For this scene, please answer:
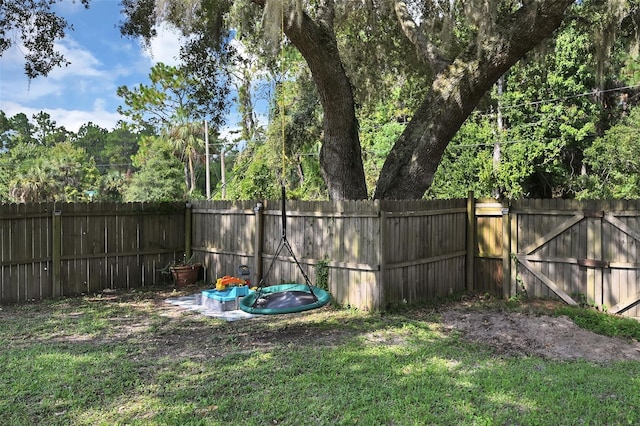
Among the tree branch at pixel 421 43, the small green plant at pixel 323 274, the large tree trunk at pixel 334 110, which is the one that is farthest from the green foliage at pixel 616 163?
the small green plant at pixel 323 274

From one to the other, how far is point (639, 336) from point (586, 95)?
14.7 metres

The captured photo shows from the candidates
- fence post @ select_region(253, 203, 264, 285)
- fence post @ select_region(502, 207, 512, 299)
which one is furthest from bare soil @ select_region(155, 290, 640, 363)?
fence post @ select_region(253, 203, 264, 285)

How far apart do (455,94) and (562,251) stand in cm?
268

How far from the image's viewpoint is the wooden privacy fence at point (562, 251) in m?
6.08

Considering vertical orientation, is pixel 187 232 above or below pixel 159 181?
below

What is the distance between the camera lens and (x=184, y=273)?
8.50 metres

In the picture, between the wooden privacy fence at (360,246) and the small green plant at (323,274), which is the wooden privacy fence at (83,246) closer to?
the wooden privacy fence at (360,246)

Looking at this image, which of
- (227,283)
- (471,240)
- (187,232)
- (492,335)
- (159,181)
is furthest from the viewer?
(159,181)

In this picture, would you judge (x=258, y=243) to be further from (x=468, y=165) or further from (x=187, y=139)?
(x=187, y=139)

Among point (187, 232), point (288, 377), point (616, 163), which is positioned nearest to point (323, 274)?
point (288, 377)

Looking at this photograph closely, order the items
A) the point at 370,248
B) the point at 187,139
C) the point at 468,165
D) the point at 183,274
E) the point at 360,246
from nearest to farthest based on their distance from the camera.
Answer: the point at 370,248 < the point at 360,246 < the point at 183,274 < the point at 468,165 < the point at 187,139

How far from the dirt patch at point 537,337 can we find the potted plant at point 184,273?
4661mm

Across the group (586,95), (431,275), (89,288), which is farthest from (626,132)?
(89,288)

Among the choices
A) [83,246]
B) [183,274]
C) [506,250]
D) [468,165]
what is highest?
[468,165]
